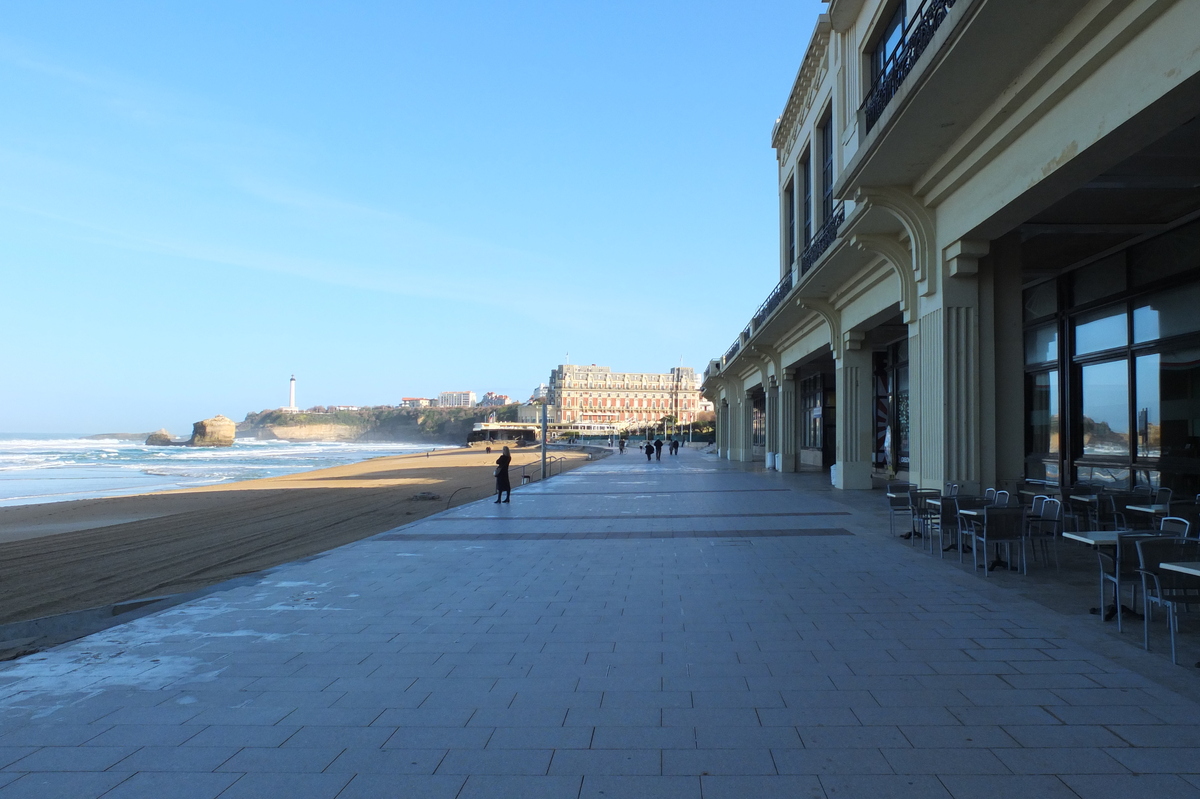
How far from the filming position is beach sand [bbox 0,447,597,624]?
9430 millimetres

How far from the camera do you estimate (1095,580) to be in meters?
6.96

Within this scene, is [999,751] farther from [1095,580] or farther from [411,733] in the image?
[1095,580]

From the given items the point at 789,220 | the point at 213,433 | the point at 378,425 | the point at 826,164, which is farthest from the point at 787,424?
the point at 378,425

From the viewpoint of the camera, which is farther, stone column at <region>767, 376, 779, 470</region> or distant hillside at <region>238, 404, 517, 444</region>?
distant hillside at <region>238, 404, 517, 444</region>

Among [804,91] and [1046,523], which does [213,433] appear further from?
[1046,523]

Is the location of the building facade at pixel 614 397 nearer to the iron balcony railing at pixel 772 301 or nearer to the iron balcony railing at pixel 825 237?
the iron balcony railing at pixel 772 301

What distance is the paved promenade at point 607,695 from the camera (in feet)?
10.4

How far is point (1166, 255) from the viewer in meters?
9.83

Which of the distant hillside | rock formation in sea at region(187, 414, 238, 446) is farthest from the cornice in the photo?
the distant hillside

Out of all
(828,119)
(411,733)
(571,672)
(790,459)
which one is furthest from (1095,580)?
(790,459)

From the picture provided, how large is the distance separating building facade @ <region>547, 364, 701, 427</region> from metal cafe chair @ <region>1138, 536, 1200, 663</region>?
142 meters

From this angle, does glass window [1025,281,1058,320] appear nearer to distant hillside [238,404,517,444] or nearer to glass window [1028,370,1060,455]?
glass window [1028,370,1060,455]

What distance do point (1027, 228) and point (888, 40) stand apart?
5.40 metres

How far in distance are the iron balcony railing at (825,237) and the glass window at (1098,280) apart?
395 centimetres
